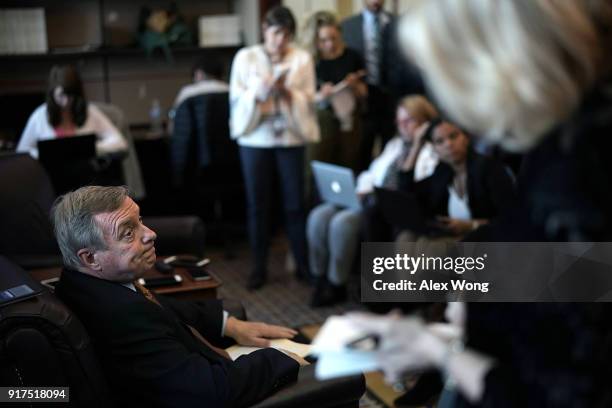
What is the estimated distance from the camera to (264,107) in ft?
14.4

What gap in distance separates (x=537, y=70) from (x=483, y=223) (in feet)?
8.48

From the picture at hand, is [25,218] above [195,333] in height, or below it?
above

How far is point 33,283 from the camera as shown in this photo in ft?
6.55

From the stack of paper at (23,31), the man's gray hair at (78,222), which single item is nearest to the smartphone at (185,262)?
the man's gray hair at (78,222)

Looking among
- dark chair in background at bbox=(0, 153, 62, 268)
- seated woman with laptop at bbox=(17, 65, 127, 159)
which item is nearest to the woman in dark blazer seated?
dark chair in background at bbox=(0, 153, 62, 268)

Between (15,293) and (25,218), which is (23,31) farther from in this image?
(15,293)

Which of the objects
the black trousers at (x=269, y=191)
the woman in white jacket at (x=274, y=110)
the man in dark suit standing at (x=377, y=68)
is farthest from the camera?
the man in dark suit standing at (x=377, y=68)

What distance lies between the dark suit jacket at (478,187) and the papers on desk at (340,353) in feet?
7.82

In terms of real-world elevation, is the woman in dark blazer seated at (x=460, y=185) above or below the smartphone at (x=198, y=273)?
above

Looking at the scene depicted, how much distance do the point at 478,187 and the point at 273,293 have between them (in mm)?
1484

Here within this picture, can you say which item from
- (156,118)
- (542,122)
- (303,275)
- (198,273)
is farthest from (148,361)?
(156,118)

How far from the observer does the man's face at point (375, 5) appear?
16.4 ft

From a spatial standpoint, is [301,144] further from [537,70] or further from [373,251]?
[537,70]

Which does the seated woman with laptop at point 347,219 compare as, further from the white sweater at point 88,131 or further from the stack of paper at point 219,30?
the stack of paper at point 219,30
